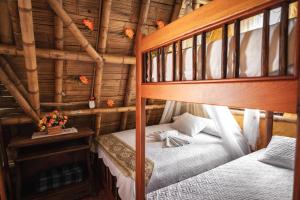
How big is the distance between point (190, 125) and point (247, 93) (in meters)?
2.25

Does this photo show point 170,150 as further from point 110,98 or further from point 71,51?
point 71,51

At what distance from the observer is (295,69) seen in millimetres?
588

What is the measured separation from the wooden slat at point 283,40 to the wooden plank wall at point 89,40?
209 cm

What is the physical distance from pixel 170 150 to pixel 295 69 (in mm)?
1776

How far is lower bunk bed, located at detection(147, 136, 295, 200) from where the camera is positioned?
143 centimetres

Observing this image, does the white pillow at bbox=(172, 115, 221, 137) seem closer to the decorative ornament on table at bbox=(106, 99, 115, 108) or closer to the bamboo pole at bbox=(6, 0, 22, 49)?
the decorative ornament on table at bbox=(106, 99, 115, 108)

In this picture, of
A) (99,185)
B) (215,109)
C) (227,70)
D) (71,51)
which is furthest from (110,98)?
→ (227,70)

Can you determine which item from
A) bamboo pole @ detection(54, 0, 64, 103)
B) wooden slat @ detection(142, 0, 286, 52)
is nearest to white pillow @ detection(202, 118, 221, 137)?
wooden slat @ detection(142, 0, 286, 52)

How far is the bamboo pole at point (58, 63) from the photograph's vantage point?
2084 mm

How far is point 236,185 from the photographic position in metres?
1.57

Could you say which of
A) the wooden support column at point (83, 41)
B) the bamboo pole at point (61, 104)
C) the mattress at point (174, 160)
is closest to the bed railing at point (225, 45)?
the mattress at point (174, 160)

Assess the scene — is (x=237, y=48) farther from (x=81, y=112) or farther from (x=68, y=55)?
(x=81, y=112)

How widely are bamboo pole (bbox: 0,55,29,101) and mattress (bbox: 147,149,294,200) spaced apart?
195 centimetres

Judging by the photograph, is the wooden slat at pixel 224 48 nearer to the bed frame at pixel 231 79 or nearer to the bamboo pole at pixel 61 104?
the bed frame at pixel 231 79
